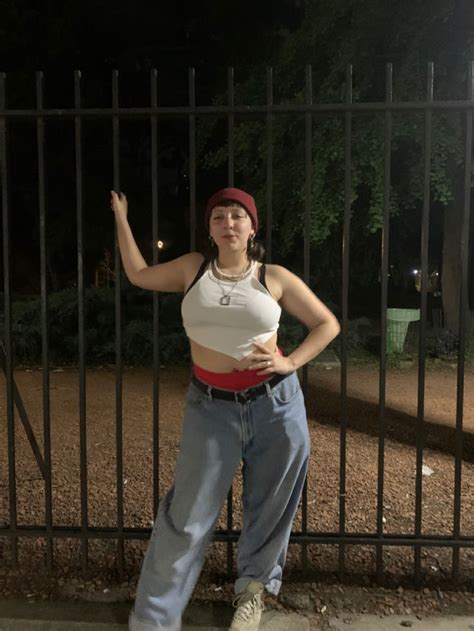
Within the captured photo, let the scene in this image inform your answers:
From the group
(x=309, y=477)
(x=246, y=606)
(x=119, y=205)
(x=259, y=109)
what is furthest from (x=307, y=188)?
(x=309, y=477)

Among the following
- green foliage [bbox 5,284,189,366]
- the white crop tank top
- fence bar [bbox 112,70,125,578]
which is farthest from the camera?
green foliage [bbox 5,284,189,366]

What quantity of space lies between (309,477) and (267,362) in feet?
8.00

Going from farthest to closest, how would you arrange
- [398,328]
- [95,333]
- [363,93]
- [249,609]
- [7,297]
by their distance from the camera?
[398,328], [95,333], [363,93], [7,297], [249,609]

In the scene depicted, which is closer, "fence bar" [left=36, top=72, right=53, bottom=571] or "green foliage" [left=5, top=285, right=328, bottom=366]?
"fence bar" [left=36, top=72, right=53, bottom=571]

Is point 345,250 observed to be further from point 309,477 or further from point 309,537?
point 309,477

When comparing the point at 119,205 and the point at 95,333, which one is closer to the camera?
the point at 119,205

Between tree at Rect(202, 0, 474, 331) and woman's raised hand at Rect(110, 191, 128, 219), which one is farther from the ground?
tree at Rect(202, 0, 474, 331)

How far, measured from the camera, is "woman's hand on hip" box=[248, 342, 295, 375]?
2.45 meters

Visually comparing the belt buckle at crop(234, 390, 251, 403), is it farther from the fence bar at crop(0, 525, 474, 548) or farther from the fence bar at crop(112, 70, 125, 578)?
the fence bar at crop(0, 525, 474, 548)

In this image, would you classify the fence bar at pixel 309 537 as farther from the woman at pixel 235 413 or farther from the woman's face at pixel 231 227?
the woman's face at pixel 231 227

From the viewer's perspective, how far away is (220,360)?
2516 mm

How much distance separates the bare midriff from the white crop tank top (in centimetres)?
2

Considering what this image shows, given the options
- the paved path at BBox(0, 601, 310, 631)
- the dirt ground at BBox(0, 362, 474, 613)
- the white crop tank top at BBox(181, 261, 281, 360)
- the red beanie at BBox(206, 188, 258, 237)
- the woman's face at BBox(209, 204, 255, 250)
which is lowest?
the paved path at BBox(0, 601, 310, 631)

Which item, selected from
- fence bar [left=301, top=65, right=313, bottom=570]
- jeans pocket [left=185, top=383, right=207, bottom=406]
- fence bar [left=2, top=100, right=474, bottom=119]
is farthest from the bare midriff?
fence bar [left=2, top=100, right=474, bottom=119]
